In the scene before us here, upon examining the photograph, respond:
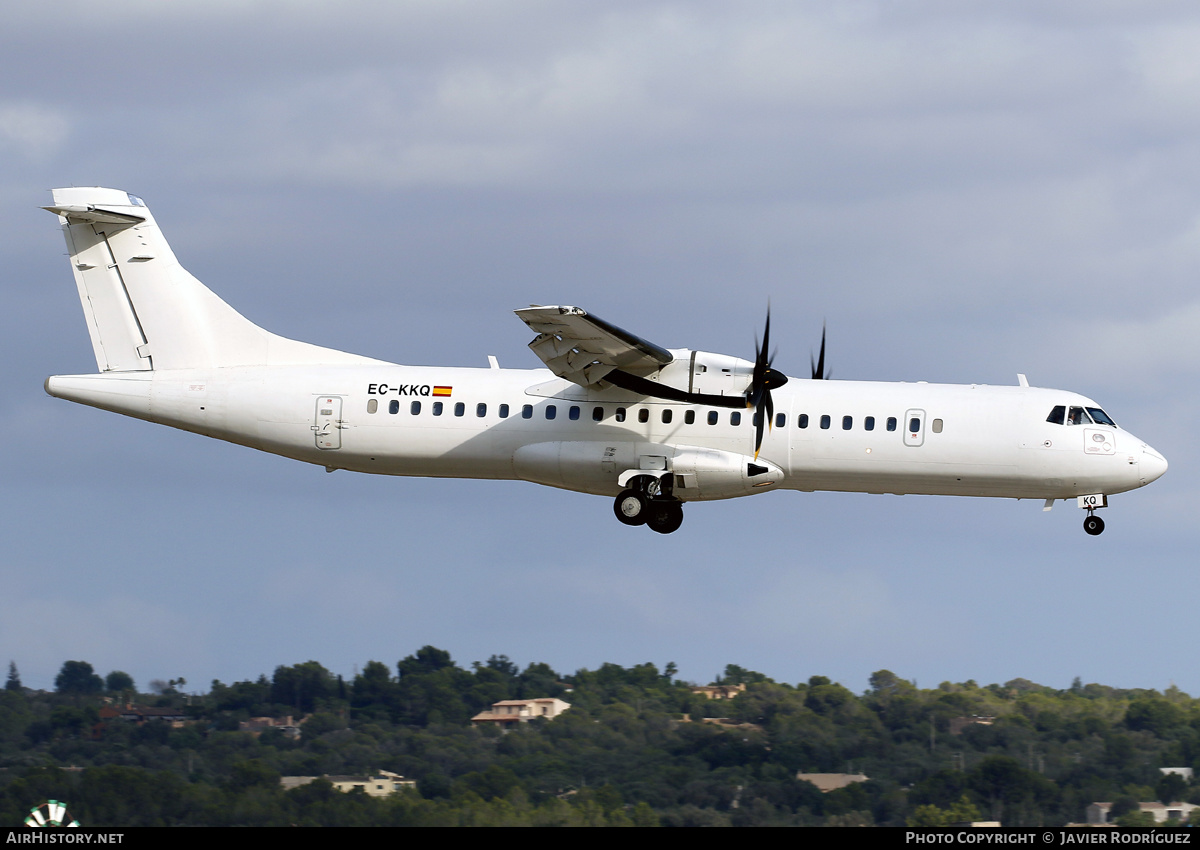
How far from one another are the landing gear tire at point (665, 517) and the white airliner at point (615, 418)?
0.13 feet

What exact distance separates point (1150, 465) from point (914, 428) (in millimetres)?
5221

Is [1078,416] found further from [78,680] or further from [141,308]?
[78,680]

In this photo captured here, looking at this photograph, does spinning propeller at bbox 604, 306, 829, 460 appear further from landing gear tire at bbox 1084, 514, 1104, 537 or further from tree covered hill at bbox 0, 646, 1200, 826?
tree covered hill at bbox 0, 646, 1200, 826

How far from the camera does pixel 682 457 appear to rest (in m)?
31.3

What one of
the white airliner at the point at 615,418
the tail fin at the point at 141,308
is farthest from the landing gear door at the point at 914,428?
the tail fin at the point at 141,308

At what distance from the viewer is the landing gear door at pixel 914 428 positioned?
102 feet

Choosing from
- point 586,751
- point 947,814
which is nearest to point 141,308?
point 586,751

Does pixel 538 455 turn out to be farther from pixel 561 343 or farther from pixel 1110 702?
pixel 1110 702

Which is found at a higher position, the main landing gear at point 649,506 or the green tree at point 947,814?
the main landing gear at point 649,506

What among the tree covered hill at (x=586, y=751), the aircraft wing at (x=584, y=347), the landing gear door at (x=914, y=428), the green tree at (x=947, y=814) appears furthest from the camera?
the green tree at (x=947, y=814)

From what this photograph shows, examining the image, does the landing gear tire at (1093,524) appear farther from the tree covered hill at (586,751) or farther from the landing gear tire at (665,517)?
the tree covered hill at (586,751)
